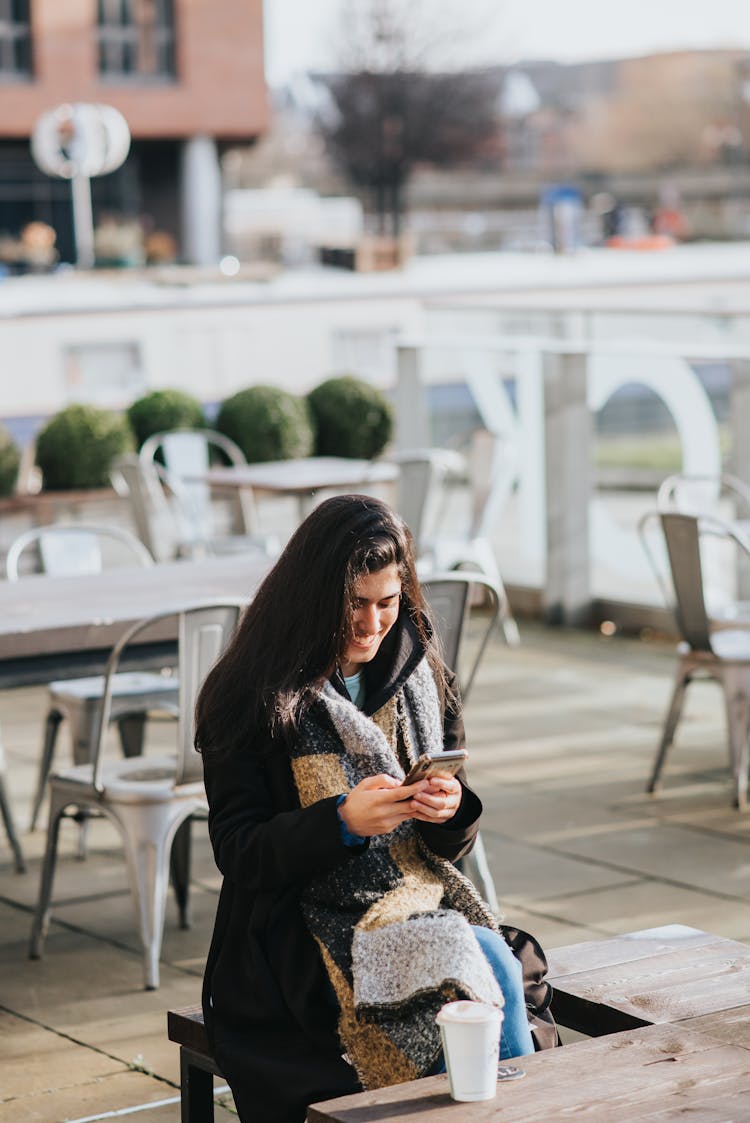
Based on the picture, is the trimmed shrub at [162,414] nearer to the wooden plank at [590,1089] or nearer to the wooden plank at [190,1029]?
the wooden plank at [190,1029]

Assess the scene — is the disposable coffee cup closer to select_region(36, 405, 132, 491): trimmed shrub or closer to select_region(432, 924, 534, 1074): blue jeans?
select_region(432, 924, 534, 1074): blue jeans

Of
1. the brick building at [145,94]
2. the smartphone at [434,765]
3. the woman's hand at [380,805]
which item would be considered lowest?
the woman's hand at [380,805]

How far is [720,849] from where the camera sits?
5.62m

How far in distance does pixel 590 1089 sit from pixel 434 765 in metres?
0.49

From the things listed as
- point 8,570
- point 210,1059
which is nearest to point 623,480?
point 8,570

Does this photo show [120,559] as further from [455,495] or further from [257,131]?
[257,131]

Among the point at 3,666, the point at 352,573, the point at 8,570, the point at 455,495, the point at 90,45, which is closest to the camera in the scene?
the point at 352,573

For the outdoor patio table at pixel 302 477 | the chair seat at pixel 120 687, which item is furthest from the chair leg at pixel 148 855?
the outdoor patio table at pixel 302 477

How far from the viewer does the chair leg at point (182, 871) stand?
5.02 metres

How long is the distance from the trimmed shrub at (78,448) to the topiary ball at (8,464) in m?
0.26

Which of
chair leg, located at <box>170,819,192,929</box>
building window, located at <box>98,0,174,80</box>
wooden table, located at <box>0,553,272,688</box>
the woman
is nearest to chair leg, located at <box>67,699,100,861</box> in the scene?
wooden table, located at <box>0,553,272,688</box>

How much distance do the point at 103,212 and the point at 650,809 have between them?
35067mm

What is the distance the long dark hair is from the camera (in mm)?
2910

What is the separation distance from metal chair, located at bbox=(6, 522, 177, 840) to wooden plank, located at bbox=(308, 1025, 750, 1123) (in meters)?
2.65
